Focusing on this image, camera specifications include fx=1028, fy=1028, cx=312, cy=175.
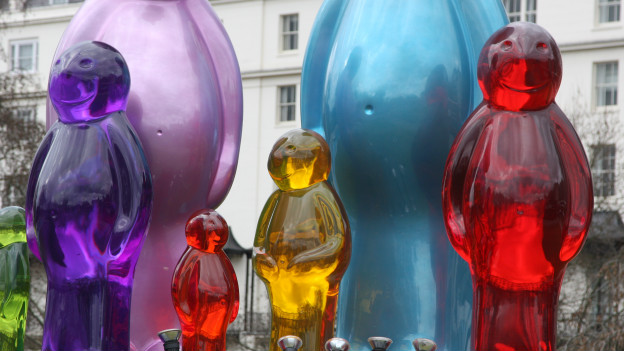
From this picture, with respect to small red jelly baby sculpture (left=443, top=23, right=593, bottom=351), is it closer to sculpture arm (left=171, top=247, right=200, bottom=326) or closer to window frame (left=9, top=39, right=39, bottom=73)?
sculpture arm (left=171, top=247, right=200, bottom=326)

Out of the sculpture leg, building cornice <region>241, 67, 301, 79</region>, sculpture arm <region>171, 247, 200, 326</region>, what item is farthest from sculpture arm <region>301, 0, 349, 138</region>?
building cornice <region>241, 67, 301, 79</region>

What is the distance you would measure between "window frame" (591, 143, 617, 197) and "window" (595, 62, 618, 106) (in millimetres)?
2160

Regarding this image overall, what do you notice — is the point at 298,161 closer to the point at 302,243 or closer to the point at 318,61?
the point at 302,243

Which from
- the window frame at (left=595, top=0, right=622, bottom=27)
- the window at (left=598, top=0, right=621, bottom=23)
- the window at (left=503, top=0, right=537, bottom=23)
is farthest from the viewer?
the window at (left=503, top=0, right=537, bottom=23)

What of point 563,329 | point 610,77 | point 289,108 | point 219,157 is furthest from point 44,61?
point 219,157

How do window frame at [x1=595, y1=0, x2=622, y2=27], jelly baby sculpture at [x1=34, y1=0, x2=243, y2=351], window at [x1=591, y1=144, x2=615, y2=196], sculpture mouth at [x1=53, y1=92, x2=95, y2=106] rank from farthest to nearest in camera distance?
1. window frame at [x1=595, y1=0, x2=622, y2=27]
2. window at [x1=591, y1=144, x2=615, y2=196]
3. jelly baby sculpture at [x1=34, y1=0, x2=243, y2=351]
4. sculpture mouth at [x1=53, y1=92, x2=95, y2=106]

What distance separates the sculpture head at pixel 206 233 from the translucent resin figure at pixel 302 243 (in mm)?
92

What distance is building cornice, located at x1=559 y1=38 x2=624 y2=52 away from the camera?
17078mm

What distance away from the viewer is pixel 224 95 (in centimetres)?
280

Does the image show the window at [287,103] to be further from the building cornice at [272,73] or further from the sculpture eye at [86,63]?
the sculpture eye at [86,63]

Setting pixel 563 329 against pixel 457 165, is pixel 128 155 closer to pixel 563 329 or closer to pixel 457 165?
pixel 457 165

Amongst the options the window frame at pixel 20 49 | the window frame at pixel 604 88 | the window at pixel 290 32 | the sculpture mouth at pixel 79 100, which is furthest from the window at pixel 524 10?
the sculpture mouth at pixel 79 100

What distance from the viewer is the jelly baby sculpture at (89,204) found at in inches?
79.6

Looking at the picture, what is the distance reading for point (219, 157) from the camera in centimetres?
278
